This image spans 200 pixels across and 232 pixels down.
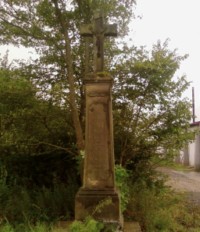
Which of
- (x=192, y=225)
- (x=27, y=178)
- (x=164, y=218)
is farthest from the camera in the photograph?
(x=27, y=178)

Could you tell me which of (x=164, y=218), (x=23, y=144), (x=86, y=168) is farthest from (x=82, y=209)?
(x=23, y=144)

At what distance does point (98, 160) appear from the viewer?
17.5 feet

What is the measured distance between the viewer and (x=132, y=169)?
8617mm

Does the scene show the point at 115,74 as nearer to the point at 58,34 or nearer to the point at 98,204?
the point at 58,34

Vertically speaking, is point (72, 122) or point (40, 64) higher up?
point (40, 64)

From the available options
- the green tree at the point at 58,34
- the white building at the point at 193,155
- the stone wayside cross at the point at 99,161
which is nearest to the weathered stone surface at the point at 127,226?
the stone wayside cross at the point at 99,161

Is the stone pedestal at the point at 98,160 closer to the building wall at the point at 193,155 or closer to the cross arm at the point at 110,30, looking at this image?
the cross arm at the point at 110,30

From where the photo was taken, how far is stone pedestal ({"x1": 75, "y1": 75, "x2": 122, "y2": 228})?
17.2 ft

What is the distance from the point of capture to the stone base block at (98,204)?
5.22m

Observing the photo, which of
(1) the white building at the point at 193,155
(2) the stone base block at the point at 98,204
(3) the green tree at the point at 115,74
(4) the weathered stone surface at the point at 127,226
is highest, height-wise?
(3) the green tree at the point at 115,74

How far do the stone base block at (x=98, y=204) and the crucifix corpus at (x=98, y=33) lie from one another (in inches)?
75.5

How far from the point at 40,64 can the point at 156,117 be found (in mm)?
2842

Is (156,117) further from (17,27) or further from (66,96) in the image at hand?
(17,27)

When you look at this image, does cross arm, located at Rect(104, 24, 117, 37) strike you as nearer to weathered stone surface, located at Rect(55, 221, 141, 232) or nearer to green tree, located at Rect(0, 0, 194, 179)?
green tree, located at Rect(0, 0, 194, 179)
